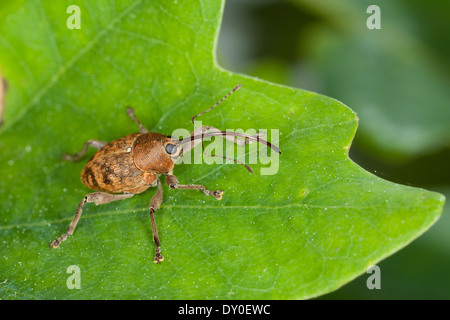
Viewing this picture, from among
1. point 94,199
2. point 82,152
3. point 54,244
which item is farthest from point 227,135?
point 54,244

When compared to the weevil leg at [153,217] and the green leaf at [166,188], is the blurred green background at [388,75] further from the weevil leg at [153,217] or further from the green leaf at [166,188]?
the weevil leg at [153,217]

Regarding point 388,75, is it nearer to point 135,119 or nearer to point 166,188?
point 135,119

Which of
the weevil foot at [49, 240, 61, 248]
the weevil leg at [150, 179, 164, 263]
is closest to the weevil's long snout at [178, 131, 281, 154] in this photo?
the weevil leg at [150, 179, 164, 263]

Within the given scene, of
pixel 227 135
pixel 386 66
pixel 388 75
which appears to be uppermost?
pixel 386 66

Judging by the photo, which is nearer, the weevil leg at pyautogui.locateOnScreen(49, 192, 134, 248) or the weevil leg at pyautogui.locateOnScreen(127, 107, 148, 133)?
the weevil leg at pyautogui.locateOnScreen(49, 192, 134, 248)

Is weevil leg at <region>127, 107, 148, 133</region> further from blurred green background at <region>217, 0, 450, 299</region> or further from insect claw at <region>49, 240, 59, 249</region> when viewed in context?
blurred green background at <region>217, 0, 450, 299</region>

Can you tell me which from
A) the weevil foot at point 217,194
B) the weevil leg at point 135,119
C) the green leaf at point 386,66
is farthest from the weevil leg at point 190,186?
the green leaf at point 386,66
